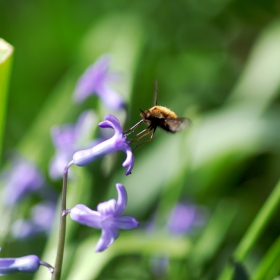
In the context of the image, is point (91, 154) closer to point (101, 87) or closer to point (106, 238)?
point (106, 238)

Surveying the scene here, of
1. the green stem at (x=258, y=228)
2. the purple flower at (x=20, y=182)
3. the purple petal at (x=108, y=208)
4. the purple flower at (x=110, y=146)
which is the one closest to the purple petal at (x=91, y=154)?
the purple flower at (x=110, y=146)

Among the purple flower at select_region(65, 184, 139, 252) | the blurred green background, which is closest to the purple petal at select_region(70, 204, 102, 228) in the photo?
the purple flower at select_region(65, 184, 139, 252)

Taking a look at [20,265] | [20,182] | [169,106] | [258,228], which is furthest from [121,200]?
[169,106]

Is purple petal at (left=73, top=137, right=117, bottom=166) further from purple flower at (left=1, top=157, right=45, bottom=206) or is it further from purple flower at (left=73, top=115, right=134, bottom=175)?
purple flower at (left=1, top=157, right=45, bottom=206)

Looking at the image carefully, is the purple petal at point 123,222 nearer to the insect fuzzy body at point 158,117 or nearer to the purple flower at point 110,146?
the purple flower at point 110,146

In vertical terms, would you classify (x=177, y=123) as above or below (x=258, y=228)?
above

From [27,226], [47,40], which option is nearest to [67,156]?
[27,226]
